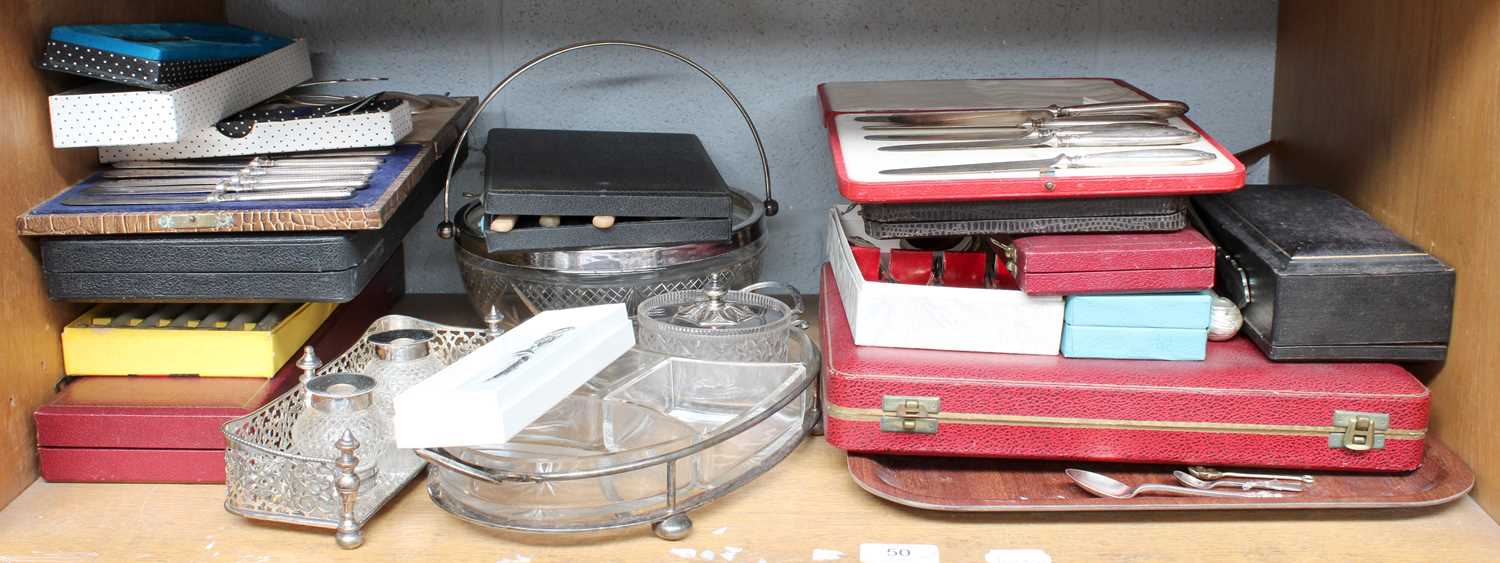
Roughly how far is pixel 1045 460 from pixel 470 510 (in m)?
0.41

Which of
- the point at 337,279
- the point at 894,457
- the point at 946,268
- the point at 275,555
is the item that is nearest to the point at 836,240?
the point at 946,268

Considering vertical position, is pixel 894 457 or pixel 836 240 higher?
pixel 836 240

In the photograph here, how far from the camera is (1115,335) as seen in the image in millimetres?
937

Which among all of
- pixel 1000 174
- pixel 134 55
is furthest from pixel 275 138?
pixel 1000 174

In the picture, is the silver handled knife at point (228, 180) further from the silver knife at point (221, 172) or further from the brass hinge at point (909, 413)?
the brass hinge at point (909, 413)

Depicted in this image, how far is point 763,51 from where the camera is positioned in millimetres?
1332

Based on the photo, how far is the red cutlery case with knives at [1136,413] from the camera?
891 mm

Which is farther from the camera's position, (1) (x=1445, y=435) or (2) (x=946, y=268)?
(2) (x=946, y=268)

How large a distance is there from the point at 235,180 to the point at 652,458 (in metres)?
0.40

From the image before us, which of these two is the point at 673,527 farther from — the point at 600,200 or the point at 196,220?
the point at 196,220

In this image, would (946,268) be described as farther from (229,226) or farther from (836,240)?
(229,226)

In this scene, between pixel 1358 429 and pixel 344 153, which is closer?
pixel 1358 429

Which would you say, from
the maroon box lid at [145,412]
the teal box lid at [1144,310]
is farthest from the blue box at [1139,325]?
the maroon box lid at [145,412]

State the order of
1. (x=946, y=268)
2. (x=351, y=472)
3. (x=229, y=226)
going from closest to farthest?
1. (x=351, y=472)
2. (x=229, y=226)
3. (x=946, y=268)
